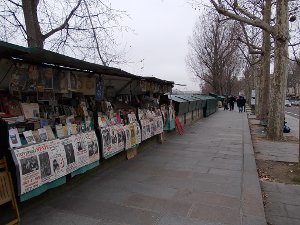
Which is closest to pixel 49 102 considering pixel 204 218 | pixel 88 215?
pixel 88 215

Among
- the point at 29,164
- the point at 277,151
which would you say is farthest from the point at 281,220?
the point at 277,151

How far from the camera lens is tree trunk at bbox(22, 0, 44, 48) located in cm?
909

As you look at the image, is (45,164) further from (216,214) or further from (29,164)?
(216,214)

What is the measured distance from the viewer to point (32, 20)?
9242mm

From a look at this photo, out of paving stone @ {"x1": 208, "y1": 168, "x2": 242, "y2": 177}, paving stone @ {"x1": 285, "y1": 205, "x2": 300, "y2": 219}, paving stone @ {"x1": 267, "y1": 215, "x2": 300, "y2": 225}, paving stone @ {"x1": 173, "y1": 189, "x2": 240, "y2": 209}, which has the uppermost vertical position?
paving stone @ {"x1": 208, "y1": 168, "x2": 242, "y2": 177}

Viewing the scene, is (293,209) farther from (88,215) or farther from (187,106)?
(187,106)

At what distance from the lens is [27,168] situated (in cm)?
383

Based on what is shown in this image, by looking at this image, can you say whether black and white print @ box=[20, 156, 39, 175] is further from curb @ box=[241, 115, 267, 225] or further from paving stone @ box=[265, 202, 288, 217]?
paving stone @ box=[265, 202, 288, 217]

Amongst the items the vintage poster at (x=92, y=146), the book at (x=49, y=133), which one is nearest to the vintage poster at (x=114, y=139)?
the vintage poster at (x=92, y=146)

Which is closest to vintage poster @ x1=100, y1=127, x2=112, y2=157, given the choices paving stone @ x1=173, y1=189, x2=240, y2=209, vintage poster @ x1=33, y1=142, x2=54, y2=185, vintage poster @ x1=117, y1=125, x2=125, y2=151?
vintage poster @ x1=117, y1=125, x2=125, y2=151

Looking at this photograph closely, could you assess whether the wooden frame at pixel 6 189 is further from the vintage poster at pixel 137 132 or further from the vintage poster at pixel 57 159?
the vintage poster at pixel 137 132

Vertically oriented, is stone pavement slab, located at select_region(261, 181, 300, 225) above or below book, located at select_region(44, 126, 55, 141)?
below

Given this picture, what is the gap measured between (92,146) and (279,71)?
875 cm

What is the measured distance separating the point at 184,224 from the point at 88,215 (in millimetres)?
1273
